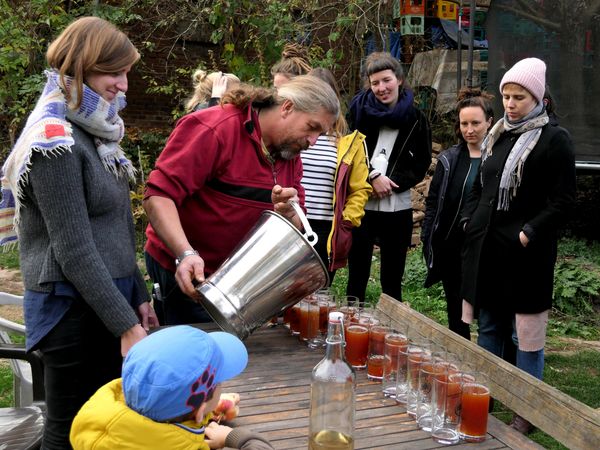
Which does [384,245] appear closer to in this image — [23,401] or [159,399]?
[23,401]

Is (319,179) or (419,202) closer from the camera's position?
(319,179)

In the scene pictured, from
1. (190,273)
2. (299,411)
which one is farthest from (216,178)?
(299,411)

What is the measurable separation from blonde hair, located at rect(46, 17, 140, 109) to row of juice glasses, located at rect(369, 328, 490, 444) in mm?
1143

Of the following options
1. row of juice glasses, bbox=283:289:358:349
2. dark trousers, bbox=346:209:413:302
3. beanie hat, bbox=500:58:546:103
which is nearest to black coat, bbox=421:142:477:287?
dark trousers, bbox=346:209:413:302

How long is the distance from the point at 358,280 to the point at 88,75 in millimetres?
2673

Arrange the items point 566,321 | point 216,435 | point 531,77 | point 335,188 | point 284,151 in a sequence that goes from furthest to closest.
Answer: point 566,321, point 335,188, point 531,77, point 284,151, point 216,435

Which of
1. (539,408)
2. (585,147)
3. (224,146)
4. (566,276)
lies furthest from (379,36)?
(539,408)

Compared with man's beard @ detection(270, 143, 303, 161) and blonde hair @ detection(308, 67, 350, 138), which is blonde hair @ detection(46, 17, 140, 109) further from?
blonde hair @ detection(308, 67, 350, 138)

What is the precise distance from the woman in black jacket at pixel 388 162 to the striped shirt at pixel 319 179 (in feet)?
1.35

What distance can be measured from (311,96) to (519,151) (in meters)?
1.15

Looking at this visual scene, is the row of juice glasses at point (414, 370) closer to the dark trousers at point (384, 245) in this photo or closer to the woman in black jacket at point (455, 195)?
the woman in black jacket at point (455, 195)

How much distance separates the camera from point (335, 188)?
12.1 ft

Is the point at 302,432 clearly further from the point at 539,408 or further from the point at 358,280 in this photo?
the point at 358,280

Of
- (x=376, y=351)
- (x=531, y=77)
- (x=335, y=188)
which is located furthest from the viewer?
(x=335, y=188)
